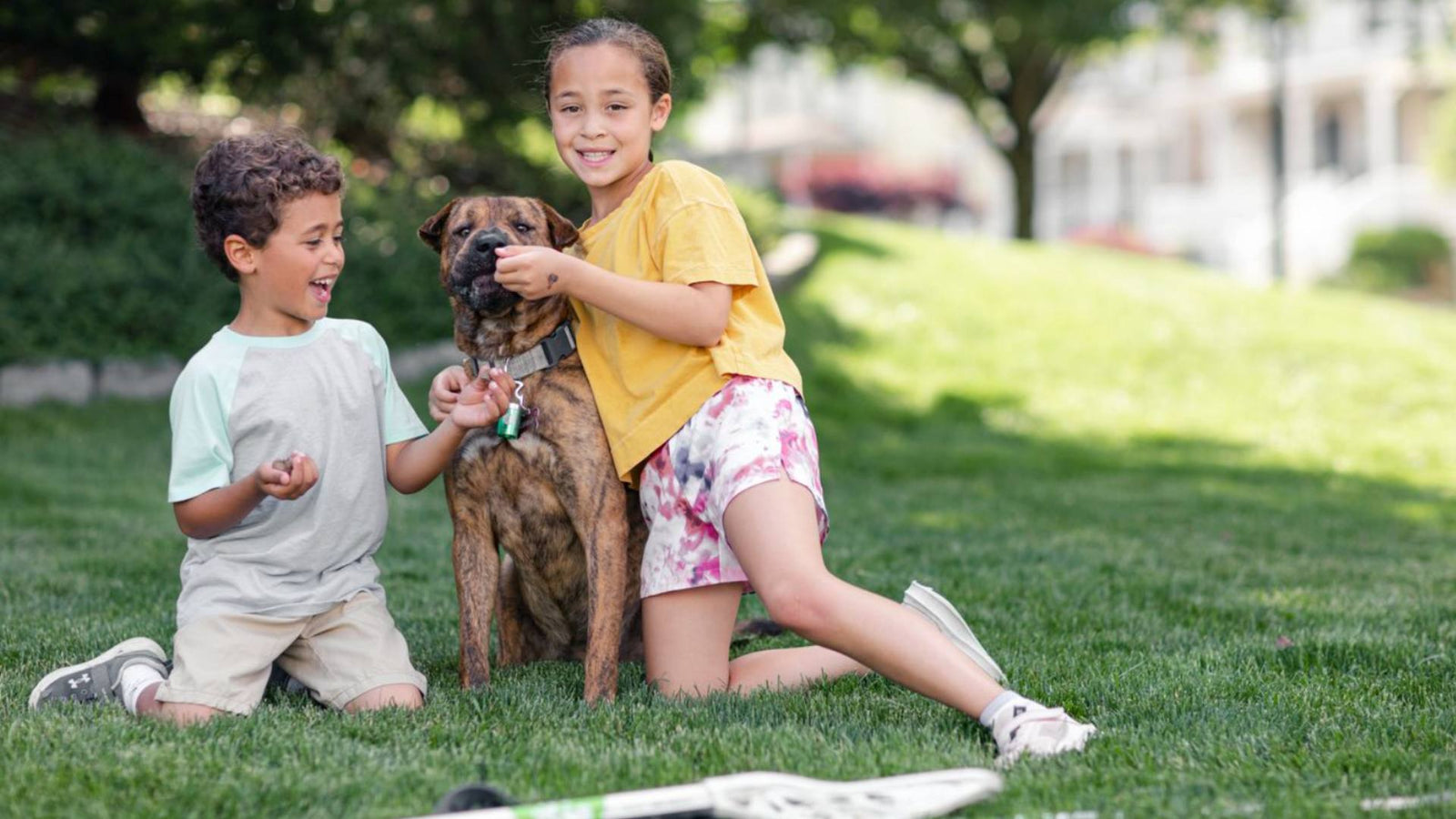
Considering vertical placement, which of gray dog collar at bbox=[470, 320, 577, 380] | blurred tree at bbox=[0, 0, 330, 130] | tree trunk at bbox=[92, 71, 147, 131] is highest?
blurred tree at bbox=[0, 0, 330, 130]

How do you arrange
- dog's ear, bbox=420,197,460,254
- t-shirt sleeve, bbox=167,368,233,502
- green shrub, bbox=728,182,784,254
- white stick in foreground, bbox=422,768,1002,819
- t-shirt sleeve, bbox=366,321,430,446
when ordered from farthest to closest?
green shrub, bbox=728,182,784,254 < t-shirt sleeve, bbox=366,321,430,446 < dog's ear, bbox=420,197,460,254 < t-shirt sleeve, bbox=167,368,233,502 < white stick in foreground, bbox=422,768,1002,819

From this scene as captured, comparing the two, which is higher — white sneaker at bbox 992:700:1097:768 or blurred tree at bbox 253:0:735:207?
blurred tree at bbox 253:0:735:207

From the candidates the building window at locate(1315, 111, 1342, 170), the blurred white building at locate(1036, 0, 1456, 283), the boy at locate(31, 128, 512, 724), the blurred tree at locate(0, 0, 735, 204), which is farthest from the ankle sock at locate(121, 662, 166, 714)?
the building window at locate(1315, 111, 1342, 170)

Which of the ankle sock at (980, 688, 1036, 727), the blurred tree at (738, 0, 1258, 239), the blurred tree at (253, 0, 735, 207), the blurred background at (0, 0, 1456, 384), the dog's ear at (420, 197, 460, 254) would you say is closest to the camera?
the ankle sock at (980, 688, 1036, 727)

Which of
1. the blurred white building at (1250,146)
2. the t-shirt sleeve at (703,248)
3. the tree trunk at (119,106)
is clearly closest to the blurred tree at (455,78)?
the tree trunk at (119,106)

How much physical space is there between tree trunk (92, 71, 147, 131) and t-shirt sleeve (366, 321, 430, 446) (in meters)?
10.1

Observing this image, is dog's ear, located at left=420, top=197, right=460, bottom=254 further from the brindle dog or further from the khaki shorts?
the khaki shorts

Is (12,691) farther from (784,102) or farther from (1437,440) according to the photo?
(784,102)

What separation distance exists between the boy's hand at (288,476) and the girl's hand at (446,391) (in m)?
0.46

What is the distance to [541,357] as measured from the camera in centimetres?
371

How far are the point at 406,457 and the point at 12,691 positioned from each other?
45.2 inches

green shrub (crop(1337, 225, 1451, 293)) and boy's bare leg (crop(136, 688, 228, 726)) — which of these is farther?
green shrub (crop(1337, 225, 1451, 293))

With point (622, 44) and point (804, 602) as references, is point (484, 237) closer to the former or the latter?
point (622, 44)

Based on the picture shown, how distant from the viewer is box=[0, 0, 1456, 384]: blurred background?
1023cm
